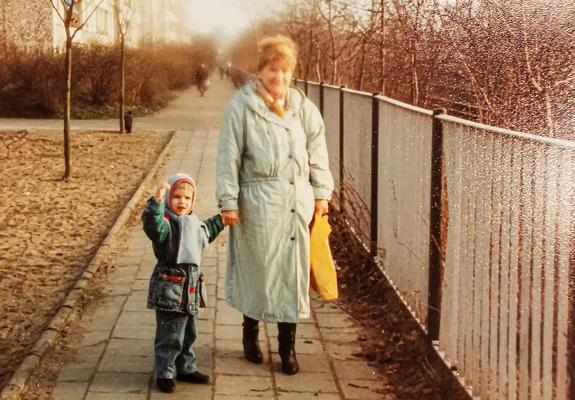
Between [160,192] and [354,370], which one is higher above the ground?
[160,192]

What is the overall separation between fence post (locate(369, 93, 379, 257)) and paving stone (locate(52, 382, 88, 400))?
3.00 metres

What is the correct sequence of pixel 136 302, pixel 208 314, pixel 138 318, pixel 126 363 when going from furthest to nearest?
pixel 136 302 < pixel 208 314 < pixel 138 318 < pixel 126 363

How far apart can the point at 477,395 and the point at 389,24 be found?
4811mm

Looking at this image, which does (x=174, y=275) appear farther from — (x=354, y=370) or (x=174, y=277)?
(x=354, y=370)

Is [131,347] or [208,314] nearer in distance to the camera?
[131,347]

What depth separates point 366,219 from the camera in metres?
7.51

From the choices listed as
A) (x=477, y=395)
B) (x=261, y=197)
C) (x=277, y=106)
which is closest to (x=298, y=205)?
(x=261, y=197)

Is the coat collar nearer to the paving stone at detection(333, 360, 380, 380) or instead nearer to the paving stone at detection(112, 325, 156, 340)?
the paving stone at detection(333, 360, 380, 380)

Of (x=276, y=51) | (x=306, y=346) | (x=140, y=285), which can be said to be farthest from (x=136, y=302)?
(x=276, y=51)

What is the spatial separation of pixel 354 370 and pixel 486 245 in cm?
146

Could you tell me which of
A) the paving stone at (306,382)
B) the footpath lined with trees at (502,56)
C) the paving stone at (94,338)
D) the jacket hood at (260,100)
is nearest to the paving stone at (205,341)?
the paving stone at (94,338)

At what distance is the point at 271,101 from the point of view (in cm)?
476

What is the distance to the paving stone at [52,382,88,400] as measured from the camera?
4.47m

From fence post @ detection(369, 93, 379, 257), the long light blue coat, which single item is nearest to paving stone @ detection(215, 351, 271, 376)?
the long light blue coat
